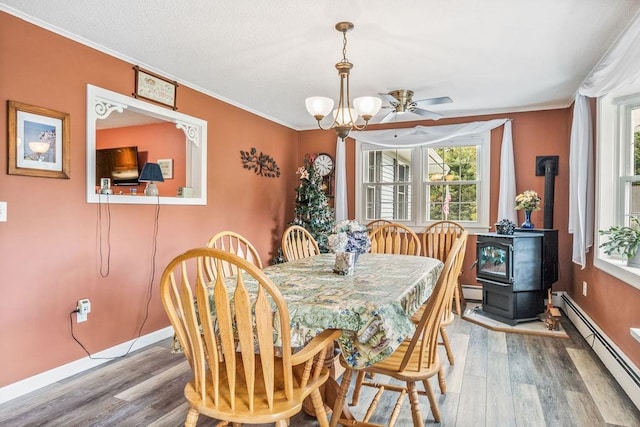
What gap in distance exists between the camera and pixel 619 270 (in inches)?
106

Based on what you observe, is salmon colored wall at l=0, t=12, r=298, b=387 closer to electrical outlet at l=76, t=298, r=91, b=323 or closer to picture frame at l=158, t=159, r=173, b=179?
electrical outlet at l=76, t=298, r=91, b=323

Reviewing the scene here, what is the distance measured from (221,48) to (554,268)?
3.82 m

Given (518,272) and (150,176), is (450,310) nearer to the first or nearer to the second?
(518,272)

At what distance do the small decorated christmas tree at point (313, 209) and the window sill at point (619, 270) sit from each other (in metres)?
2.82

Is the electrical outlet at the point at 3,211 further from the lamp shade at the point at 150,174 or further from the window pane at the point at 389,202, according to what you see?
the window pane at the point at 389,202

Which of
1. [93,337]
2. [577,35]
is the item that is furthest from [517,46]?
[93,337]

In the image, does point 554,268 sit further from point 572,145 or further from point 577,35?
point 577,35

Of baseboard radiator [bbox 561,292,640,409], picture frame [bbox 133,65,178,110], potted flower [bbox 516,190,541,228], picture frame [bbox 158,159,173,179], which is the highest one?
picture frame [bbox 133,65,178,110]

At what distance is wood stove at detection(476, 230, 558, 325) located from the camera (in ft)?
12.6

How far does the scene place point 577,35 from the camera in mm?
2670

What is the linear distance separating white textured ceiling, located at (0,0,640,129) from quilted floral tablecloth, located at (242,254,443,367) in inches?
62.0

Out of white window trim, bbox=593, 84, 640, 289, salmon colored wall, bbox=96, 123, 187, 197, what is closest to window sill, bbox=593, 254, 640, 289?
white window trim, bbox=593, 84, 640, 289

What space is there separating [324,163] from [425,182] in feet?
4.77

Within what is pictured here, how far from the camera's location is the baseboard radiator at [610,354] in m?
2.35
